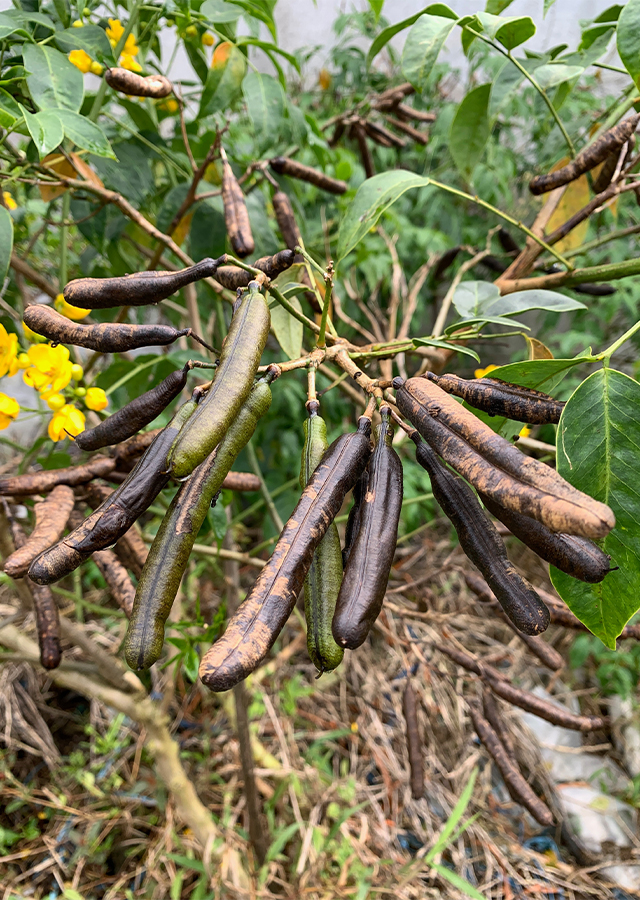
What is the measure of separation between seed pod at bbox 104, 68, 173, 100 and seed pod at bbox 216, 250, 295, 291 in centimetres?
31

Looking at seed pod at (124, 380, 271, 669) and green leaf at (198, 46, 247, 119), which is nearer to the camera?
seed pod at (124, 380, 271, 669)

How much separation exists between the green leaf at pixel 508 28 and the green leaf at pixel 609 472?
1.44 ft

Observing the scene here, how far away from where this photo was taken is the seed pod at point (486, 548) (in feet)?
1.16

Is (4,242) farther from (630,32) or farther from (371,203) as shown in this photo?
(630,32)

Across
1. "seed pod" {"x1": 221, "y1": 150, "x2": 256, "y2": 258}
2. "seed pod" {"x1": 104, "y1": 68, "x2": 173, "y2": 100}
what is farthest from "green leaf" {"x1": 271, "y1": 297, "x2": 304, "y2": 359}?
"seed pod" {"x1": 104, "y1": 68, "x2": 173, "y2": 100}

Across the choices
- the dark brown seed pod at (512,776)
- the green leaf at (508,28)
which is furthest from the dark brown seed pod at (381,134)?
the dark brown seed pod at (512,776)

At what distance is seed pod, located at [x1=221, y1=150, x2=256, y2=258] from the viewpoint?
0.61 meters

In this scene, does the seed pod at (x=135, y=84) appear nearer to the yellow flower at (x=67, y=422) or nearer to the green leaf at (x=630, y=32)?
the yellow flower at (x=67, y=422)


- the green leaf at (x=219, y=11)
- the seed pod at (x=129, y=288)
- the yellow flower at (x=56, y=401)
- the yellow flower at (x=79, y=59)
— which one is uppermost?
the green leaf at (x=219, y=11)

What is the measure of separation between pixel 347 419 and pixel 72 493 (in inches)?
62.8

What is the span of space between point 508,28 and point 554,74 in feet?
0.34

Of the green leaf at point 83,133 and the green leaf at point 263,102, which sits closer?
the green leaf at point 83,133

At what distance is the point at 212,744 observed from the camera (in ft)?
4.92

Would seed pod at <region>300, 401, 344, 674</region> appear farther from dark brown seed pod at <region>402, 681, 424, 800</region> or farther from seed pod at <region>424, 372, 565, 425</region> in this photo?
dark brown seed pod at <region>402, 681, 424, 800</region>
